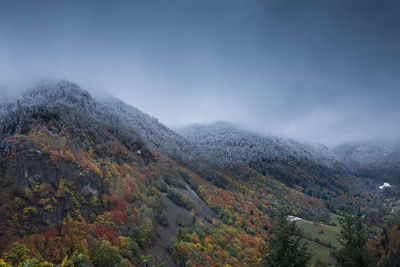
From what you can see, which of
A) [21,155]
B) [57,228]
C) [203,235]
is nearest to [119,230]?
[57,228]

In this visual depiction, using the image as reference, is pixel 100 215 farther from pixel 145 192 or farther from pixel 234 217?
pixel 234 217

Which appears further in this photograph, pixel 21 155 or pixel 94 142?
pixel 94 142

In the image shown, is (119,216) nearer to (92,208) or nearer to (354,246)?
(92,208)

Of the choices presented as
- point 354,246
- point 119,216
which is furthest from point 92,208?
point 354,246

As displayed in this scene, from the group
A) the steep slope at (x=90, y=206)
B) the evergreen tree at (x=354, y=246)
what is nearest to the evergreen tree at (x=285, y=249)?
the evergreen tree at (x=354, y=246)

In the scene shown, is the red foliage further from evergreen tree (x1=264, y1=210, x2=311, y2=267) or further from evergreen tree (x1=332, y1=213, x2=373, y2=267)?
evergreen tree (x1=332, y1=213, x2=373, y2=267)

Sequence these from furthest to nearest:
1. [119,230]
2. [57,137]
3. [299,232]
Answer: [57,137] → [119,230] → [299,232]
